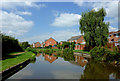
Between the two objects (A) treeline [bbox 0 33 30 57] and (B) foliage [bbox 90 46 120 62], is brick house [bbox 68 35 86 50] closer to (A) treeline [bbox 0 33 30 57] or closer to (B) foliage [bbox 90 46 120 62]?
(B) foliage [bbox 90 46 120 62]

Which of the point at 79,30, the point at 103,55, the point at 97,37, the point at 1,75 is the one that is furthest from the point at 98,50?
the point at 1,75

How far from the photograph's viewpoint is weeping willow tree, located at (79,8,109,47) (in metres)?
23.1

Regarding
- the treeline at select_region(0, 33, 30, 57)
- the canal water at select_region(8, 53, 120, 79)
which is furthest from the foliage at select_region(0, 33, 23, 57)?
the canal water at select_region(8, 53, 120, 79)

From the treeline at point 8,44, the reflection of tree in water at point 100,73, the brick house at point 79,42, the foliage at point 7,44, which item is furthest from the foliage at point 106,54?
the brick house at point 79,42

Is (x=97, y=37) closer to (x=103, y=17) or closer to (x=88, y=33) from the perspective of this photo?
(x=88, y=33)

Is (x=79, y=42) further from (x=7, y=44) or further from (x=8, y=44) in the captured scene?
(x=7, y=44)

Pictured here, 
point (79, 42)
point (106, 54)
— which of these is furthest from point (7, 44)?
point (79, 42)

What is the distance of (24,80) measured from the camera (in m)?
7.61

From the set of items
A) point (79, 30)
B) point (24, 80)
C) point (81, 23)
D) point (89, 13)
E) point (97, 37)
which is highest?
point (89, 13)

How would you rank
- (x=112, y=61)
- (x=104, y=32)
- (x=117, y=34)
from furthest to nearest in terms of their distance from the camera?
(x=117, y=34) → (x=104, y=32) → (x=112, y=61)

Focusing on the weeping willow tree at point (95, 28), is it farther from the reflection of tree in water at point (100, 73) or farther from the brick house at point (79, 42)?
the reflection of tree in water at point (100, 73)

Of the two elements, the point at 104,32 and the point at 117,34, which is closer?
the point at 104,32

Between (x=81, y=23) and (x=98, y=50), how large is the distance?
12677mm

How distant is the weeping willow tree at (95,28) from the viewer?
910 inches
